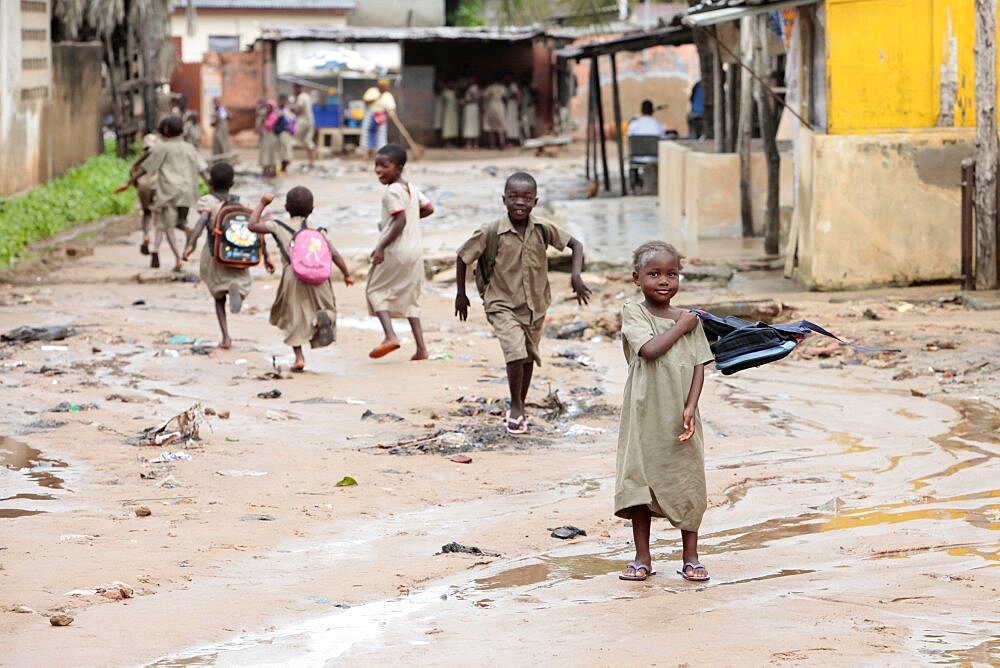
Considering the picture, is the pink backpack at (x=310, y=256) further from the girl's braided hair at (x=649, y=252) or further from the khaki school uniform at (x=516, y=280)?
the girl's braided hair at (x=649, y=252)

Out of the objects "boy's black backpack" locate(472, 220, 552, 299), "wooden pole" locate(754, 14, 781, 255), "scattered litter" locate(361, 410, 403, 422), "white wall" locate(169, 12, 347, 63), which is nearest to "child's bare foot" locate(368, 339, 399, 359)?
"scattered litter" locate(361, 410, 403, 422)

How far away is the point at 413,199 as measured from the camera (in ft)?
33.8

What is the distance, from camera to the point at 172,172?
48.7 feet

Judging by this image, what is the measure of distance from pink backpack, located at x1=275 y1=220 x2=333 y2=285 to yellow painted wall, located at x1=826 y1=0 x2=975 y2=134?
16.4 feet

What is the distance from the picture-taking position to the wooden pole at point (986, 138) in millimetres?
11656

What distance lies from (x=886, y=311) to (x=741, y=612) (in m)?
7.14

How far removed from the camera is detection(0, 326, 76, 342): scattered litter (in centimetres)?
1078

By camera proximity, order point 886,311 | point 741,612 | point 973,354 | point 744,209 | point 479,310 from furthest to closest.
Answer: point 744,209
point 479,310
point 886,311
point 973,354
point 741,612

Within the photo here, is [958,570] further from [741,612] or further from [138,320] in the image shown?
[138,320]

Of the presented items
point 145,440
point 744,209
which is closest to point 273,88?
point 744,209

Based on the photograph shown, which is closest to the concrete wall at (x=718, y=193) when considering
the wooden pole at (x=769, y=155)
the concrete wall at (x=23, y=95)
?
the wooden pole at (x=769, y=155)

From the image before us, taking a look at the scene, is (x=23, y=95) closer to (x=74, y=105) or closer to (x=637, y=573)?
(x=74, y=105)

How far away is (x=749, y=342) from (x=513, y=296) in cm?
283

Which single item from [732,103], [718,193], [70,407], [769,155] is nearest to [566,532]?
[70,407]
